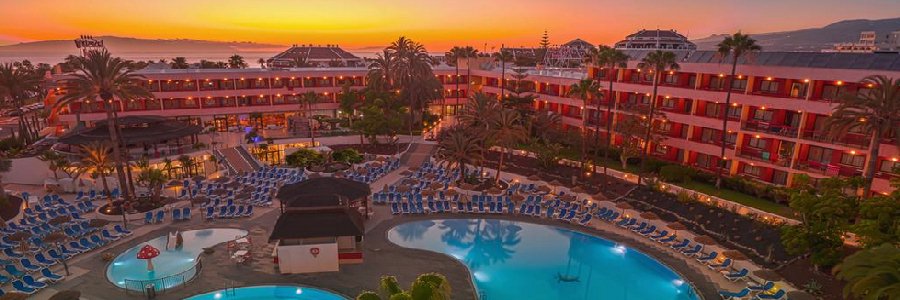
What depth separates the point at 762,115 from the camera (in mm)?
40406

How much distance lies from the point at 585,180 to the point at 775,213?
13.3 m

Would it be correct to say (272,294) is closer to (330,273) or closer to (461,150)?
(330,273)

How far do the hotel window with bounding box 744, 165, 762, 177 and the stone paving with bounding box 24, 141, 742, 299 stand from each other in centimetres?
1860

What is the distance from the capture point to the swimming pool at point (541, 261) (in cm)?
2362

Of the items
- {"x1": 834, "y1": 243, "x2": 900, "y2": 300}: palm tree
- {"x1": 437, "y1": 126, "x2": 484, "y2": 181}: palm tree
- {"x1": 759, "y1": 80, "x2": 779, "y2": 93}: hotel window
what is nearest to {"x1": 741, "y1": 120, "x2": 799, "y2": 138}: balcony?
{"x1": 759, "y1": 80, "x2": 779, "y2": 93}: hotel window

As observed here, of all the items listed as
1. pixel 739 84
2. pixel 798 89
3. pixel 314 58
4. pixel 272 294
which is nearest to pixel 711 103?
pixel 739 84

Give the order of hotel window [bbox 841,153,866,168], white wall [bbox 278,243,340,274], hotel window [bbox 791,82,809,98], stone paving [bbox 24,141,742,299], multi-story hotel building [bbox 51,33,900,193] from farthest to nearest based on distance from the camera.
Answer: hotel window [bbox 791,82,809,98]
multi-story hotel building [bbox 51,33,900,193]
hotel window [bbox 841,153,866,168]
white wall [bbox 278,243,340,274]
stone paving [bbox 24,141,742,299]

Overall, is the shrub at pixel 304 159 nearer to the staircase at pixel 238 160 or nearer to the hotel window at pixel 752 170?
the staircase at pixel 238 160

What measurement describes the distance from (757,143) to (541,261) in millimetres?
26122

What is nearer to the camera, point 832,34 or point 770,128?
point 770,128

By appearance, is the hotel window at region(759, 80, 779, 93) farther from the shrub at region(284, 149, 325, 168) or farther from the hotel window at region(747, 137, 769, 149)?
the shrub at region(284, 149, 325, 168)

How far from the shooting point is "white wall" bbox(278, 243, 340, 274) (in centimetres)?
2358

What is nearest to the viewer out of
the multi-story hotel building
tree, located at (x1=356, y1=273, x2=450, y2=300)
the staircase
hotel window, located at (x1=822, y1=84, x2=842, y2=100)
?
tree, located at (x1=356, y1=273, x2=450, y2=300)

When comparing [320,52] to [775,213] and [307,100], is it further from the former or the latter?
[775,213]
